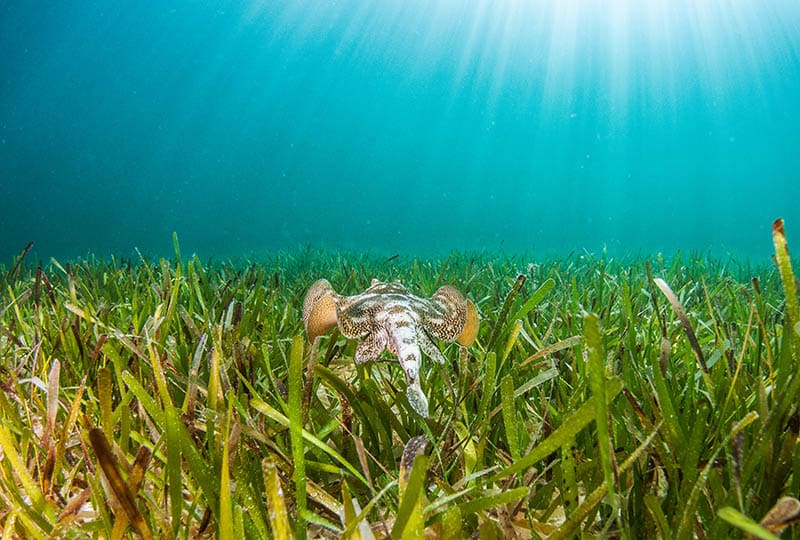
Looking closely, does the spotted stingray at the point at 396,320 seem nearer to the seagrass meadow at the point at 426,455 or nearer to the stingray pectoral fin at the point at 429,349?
the stingray pectoral fin at the point at 429,349

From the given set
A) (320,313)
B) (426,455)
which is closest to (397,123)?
(320,313)

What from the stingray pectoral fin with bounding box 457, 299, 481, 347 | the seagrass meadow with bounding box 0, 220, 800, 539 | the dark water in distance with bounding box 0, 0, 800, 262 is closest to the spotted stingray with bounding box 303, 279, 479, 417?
the stingray pectoral fin with bounding box 457, 299, 481, 347

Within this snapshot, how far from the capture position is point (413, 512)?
668 millimetres

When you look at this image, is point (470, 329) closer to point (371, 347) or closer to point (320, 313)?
point (371, 347)

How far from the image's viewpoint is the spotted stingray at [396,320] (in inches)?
55.3

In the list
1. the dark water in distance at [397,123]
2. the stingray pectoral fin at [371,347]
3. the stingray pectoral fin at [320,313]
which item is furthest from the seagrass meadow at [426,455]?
the dark water in distance at [397,123]

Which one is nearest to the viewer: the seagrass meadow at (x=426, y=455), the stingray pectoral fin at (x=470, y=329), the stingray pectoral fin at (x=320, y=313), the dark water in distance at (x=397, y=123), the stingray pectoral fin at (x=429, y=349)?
the seagrass meadow at (x=426, y=455)

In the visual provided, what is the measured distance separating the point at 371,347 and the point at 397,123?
105m

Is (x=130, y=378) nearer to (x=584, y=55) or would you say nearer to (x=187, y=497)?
(x=187, y=497)

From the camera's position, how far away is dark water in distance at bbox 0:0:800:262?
69.1 meters

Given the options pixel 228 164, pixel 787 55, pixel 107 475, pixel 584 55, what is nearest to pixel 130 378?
pixel 107 475

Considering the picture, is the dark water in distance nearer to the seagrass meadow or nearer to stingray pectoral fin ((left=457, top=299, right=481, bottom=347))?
stingray pectoral fin ((left=457, top=299, right=481, bottom=347))

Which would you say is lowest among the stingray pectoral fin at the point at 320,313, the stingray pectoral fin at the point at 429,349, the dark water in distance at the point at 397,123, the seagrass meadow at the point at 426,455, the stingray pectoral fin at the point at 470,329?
the seagrass meadow at the point at 426,455

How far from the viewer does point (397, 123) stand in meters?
101
